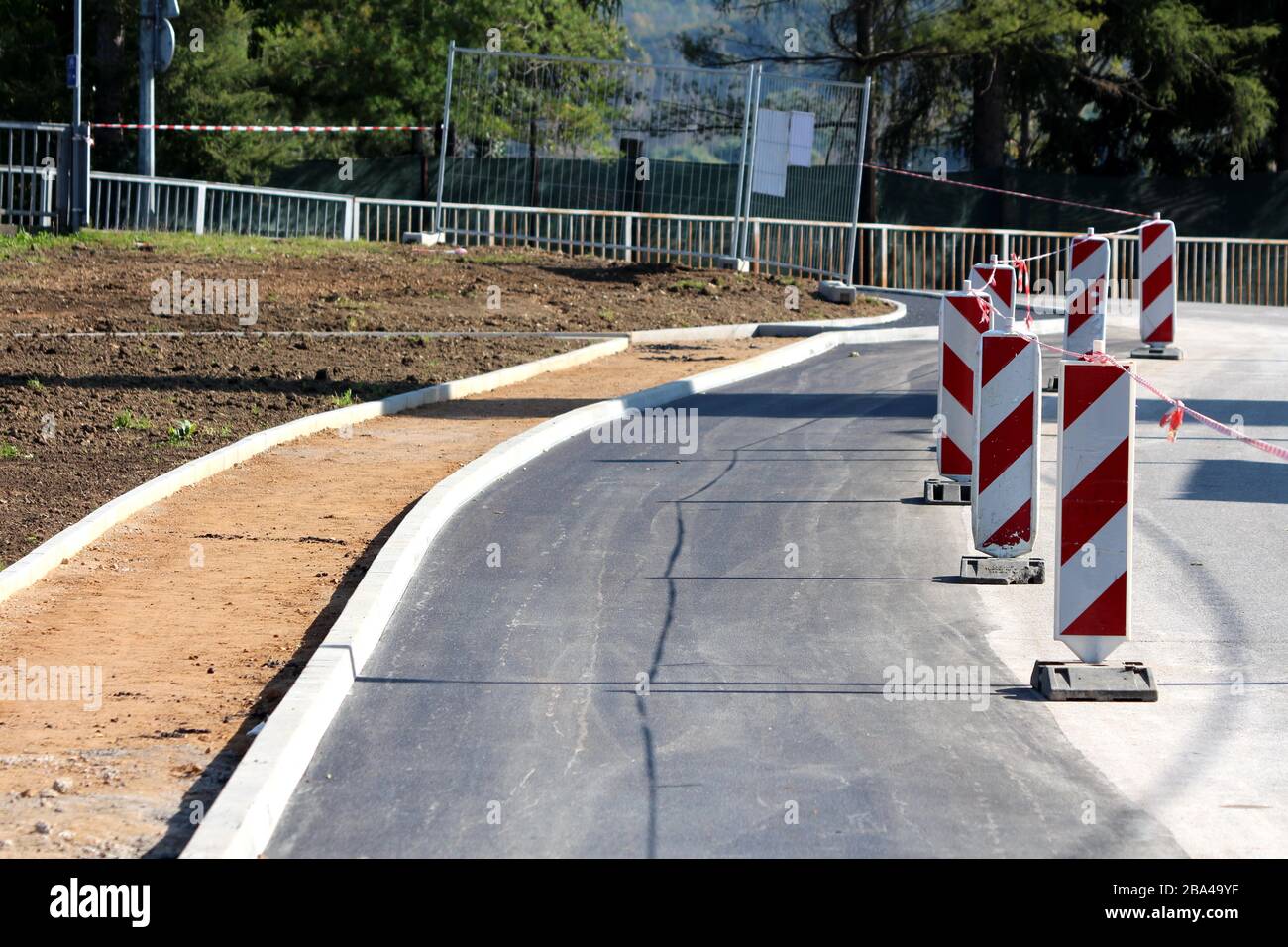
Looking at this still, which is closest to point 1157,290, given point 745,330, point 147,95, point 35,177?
point 745,330

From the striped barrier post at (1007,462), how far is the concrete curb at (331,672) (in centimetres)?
314

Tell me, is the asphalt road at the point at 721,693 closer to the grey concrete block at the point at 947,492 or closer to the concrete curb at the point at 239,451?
the grey concrete block at the point at 947,492

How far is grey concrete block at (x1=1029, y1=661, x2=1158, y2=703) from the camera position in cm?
688

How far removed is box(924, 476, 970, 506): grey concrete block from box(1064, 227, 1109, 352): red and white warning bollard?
624 cm

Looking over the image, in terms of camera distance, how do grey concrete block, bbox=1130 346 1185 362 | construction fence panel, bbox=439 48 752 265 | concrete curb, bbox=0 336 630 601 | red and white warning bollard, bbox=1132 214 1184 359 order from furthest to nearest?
1. construction fence panel, bbox=439 48 752 265
2. grey concrete block, bbox=1130 346 1185 362
3. red and white warning bollard, bbox=1132 214 1184 359
4. concrete curb, bbox=0 336 630 601

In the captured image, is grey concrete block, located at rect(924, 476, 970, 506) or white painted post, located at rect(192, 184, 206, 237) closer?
grey concrete block, located at rect(924, 476, 970, 506)

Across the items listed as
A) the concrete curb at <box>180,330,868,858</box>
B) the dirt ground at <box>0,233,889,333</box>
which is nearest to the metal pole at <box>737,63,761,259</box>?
the dirt ground at <box>0,233,889,333</box>

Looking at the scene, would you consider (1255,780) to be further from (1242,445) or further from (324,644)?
(1242,445)

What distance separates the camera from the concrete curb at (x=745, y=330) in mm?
19141

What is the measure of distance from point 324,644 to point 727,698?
177 centimetres

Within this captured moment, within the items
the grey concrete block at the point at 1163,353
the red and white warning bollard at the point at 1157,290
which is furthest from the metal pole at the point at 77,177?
the grey concrete block at the point at 1163,353

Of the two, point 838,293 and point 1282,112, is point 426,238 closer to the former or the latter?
point 838,293

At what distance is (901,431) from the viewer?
45.9 feet

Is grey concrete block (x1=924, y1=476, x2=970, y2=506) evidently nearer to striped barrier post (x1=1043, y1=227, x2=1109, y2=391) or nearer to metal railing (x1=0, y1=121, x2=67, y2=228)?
striped barrier post (x1=1043, y1=227, x2=1109, y2=391)
